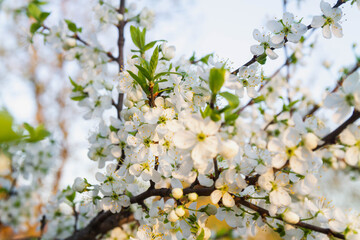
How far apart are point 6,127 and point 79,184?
878 millimetres

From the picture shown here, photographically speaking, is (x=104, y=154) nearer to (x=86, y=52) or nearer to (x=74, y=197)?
(x=74, y=197)

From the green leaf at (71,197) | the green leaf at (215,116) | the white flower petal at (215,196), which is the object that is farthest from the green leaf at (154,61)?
the green leaf at (71,197)

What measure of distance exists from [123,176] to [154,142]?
214 millimetres

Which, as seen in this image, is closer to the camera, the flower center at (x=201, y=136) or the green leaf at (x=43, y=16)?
the flower center at (x=201, y=136)

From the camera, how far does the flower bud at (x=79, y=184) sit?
120 cm

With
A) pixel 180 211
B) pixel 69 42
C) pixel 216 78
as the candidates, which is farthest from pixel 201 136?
pixel 69 42

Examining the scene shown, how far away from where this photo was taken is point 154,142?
1.06 meters

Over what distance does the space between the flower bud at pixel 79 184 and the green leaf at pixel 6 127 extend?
86 centimetres

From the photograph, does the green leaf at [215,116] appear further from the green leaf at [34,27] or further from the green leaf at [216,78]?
the green leaf at [34,27]

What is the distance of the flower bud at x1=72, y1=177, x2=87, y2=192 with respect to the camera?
47.1 inches

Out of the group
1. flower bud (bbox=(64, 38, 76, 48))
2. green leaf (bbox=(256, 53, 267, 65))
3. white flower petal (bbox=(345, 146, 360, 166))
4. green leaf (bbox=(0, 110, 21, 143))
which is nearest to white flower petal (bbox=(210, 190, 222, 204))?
white flower petal (bbox=(345, 146, 360, 166))

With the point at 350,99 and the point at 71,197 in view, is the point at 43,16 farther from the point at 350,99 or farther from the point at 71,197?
the point at 350,99

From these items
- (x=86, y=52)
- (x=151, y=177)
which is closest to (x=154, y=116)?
(x=151, y=177)

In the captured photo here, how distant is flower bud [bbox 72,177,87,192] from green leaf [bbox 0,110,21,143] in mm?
856
